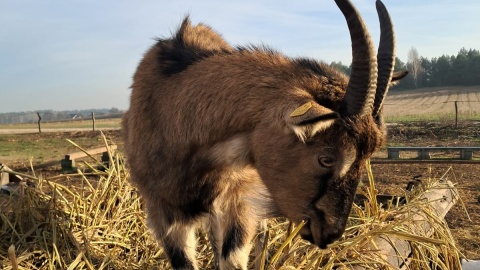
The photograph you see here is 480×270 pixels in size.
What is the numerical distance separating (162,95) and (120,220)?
64.9 inches

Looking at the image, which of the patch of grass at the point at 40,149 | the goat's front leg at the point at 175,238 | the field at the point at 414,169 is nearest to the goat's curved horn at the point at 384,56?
the field at the point at 414,169

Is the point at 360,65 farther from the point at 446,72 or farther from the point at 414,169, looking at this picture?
the point at 446,72

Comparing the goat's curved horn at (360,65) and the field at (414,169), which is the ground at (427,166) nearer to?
the field at (414,169)

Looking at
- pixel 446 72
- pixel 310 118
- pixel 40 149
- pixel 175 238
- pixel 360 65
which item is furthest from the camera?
pixel 446 72

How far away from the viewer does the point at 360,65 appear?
243 cm

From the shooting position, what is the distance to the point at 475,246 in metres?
5.73

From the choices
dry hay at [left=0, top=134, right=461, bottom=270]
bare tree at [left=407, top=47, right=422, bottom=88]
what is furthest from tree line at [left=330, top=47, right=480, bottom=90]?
dry hay at [left=0, top=134, right=461, bottom=270]

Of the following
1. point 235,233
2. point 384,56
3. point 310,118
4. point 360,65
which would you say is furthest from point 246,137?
point 235,233

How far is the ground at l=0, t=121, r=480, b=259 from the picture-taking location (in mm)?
6320

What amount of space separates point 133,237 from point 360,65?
279 centimetres

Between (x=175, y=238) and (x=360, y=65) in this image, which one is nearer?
(x=360, y=65)

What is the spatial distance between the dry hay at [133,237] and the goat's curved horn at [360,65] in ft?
2.64

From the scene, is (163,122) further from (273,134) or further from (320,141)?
(320,141)

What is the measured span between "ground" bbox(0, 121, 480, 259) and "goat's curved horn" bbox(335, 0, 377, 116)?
6.52 feet
